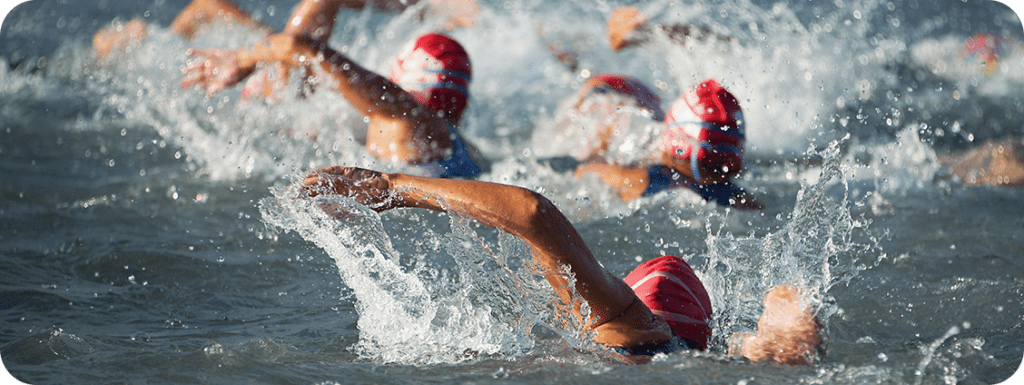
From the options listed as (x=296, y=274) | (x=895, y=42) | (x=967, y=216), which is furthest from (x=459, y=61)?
(x=895, y=42)

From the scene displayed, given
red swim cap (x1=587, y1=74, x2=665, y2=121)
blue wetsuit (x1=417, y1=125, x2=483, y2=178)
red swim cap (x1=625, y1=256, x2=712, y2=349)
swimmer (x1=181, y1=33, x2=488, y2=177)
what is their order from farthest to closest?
1. red swim cap (x1=587, y1=74, x2=665, y2=121)
2. blue wetsuit (x1=417, y1=125, x2=483, y2=178)
3. swimmer (x1=181, y1=33, x2=488, y2=177)
4. red swim cap (x1=625, y1=256, x2=712, y2=349)

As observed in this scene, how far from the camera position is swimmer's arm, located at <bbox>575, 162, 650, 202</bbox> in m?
4.27

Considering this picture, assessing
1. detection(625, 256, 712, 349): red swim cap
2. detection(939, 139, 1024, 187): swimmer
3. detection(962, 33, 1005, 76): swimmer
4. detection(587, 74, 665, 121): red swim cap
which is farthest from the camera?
detection(962, 33, 1005, 76): swimmer

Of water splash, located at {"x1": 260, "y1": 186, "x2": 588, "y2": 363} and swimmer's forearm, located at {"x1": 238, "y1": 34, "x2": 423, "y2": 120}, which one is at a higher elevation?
swimmer's forearm, located at {"x1": 238, "y1": 34, "x2": 423, "y2": 120}

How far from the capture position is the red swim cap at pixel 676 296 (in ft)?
8.27

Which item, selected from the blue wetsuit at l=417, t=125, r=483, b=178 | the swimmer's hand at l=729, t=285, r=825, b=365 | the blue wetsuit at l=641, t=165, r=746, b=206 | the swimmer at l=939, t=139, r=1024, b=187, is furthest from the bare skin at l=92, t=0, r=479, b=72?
the swimmer at l=939, t=139, r=1024, b=187

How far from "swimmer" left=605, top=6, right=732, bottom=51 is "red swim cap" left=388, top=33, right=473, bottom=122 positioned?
2.08 meters

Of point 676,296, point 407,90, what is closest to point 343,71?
point 407,90

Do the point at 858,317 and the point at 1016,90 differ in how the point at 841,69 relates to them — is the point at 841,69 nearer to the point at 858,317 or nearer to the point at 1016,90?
the point at 1016,90

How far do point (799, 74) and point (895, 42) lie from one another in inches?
122

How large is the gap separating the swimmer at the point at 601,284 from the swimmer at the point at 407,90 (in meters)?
1.87

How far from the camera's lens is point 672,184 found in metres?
4.21

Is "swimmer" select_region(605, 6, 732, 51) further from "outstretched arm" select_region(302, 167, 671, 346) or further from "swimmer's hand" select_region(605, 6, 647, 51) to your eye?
"outstretched arm" select_region(302, 167, 671, 346)

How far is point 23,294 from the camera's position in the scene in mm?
3115
